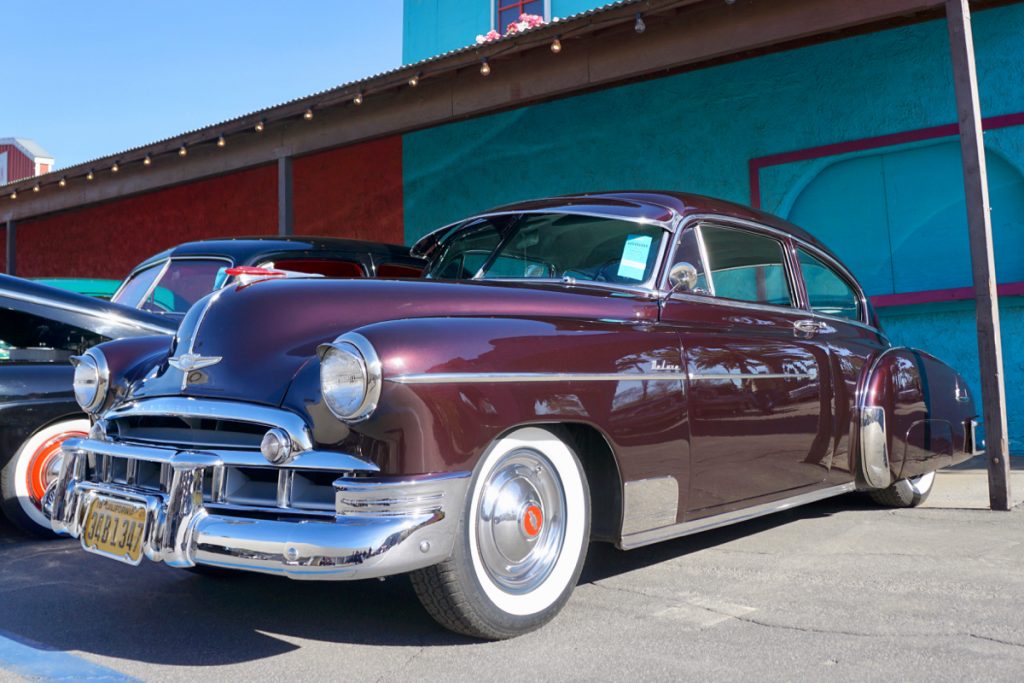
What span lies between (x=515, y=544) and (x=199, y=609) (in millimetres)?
1126

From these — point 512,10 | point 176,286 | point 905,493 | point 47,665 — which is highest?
point 512,10

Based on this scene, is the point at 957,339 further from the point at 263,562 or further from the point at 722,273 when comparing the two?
the point at 263,562

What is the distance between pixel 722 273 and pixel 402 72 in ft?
16.6

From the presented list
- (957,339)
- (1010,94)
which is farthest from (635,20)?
(957,339)

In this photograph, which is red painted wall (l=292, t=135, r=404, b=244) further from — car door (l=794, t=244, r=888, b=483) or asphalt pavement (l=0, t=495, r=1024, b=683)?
asphalt pavement (l=0, t=495, r=1024, b=683)

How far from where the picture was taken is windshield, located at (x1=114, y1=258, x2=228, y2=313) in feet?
17.9

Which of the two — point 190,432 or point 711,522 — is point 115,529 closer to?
point 190,432

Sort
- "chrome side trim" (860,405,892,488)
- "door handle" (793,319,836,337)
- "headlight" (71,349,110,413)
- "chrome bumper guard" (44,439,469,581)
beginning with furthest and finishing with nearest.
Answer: "chrome side trim" (860,405,892,488), "door handle" (793,319,836,337), "headlight" (71,349,110,413), "chrome bumper guard" (44,439,469,581)

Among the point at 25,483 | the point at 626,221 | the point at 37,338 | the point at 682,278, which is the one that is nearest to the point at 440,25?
the point at 37,338

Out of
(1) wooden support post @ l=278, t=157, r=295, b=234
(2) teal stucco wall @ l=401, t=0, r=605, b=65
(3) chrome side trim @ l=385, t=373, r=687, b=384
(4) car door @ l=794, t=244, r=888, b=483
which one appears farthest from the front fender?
(2) teal stucco wall @ l=401, t=0, r=605, b=65

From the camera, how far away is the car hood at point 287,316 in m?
2.66

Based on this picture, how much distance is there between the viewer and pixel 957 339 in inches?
281

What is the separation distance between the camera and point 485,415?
2.55 metres

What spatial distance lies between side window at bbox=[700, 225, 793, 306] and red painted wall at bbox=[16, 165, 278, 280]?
8.92 m
